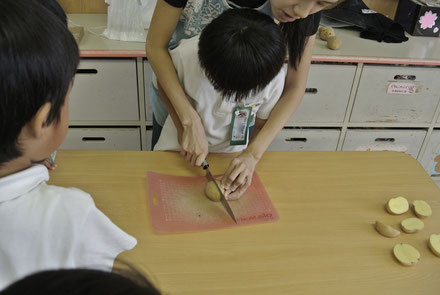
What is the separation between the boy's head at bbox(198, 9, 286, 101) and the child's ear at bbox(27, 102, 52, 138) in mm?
391

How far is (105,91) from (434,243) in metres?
1.45

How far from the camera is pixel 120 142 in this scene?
1.93 meters

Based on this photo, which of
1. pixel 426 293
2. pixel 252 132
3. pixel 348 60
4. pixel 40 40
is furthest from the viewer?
pixel 348 60

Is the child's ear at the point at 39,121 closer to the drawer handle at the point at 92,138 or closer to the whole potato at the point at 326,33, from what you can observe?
the drawer handle at the point at 92,138

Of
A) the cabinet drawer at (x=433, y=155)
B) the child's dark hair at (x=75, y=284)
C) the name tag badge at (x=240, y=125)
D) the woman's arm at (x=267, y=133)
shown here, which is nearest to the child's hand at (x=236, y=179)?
the woman's arm at (x=267, y=133)

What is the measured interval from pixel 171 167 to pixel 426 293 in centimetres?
65

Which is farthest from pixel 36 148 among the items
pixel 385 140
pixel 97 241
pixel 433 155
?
pixel 433 155

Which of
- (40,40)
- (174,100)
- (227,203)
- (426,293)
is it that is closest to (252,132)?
(174,100)

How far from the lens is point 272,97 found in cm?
115

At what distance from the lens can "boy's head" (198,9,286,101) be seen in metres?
0.79

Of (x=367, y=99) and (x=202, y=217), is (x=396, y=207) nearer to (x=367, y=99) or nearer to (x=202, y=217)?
(x=202, y=217)

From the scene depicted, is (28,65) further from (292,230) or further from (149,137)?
(149,137)

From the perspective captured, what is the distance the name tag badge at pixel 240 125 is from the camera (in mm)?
1079

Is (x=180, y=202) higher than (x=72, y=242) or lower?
lower
